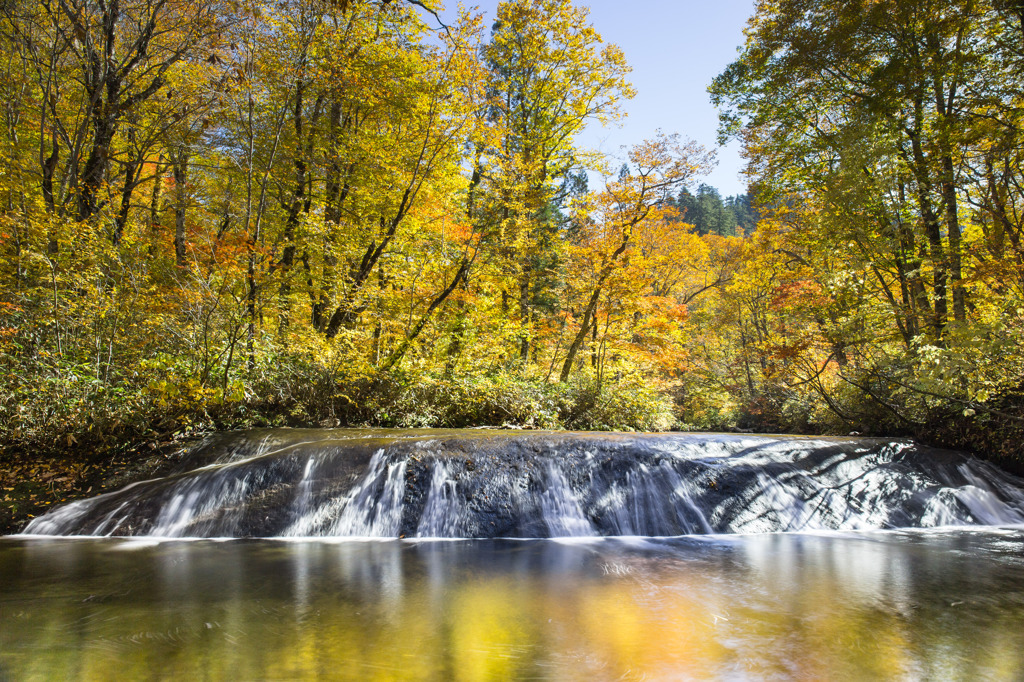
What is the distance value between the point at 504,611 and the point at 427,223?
32.0 ft

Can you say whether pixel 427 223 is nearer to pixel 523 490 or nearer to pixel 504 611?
pixel 523 490

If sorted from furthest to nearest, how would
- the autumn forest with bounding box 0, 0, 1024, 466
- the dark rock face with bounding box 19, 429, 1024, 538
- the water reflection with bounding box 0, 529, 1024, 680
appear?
the autumn forest with bounding box 0, 0, 1024, 466
the dark rock face with bounding box 19, 429, 1024, 538
the water reflection with bounding box 0, 529, 1024, 680

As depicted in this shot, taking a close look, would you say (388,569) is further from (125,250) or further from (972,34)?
(972,34)

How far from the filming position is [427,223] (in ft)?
39.5

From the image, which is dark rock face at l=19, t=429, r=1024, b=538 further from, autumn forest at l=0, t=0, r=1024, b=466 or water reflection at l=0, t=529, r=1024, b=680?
autumn forest at l=0, t=0, r=1024, b=466

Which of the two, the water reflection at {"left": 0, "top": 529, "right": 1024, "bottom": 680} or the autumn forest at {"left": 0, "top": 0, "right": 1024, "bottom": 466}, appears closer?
the water reflection at {"left": 0, "top": 529, "right": 1024, "bottom": 680}

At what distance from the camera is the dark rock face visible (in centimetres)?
612

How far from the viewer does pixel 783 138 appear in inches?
529

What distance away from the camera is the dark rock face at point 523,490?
241 inches

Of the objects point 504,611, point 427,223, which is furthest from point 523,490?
point 427,223

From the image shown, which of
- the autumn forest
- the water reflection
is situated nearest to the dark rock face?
the water reflection

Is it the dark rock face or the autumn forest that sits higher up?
the autumn forest

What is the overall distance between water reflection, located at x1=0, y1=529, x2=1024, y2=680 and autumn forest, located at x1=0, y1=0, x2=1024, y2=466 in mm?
3521

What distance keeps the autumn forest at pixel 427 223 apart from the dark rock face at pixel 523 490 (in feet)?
4.59
